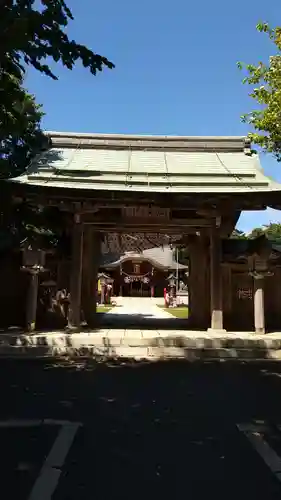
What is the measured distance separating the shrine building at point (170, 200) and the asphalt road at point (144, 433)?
514 cm

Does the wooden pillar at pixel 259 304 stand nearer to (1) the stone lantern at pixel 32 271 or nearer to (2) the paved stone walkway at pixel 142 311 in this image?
(1) the stone lantern at pixel 32 271

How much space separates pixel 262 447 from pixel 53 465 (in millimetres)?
2127

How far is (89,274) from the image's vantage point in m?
16.0

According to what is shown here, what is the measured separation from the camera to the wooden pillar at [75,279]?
41.7 feet

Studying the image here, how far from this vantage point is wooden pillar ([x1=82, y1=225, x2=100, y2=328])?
1524 centimetres

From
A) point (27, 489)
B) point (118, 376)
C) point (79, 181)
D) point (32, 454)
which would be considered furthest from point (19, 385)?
point (79, 181)

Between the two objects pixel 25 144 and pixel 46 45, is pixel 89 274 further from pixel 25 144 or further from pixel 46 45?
pixel 46 45

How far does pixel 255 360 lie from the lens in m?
10.4

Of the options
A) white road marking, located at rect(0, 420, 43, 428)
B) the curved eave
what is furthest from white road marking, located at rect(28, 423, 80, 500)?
the curved eave

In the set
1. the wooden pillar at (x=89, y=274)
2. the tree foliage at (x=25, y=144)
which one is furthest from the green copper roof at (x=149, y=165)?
the wooden pillar at (x=89, y=274)

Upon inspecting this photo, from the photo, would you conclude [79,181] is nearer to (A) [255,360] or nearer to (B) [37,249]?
(B) [37,249]

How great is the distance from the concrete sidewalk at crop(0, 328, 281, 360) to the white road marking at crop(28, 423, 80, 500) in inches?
219

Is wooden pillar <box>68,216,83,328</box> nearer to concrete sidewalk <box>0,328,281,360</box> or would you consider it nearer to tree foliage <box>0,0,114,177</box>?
concrete sidewalk <box>0,328,281,360</box>

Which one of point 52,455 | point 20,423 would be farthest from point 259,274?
point 52,455
